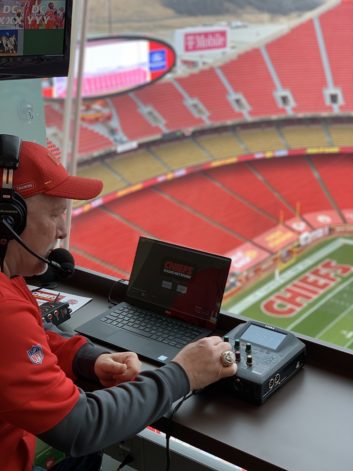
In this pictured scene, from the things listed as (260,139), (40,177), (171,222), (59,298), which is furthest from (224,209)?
(40,177)

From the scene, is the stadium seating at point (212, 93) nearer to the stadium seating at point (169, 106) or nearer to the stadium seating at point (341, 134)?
the stadium seating at point (169, 106)

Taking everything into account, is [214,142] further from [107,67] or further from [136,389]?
[136,389]

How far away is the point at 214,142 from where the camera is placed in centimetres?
1374

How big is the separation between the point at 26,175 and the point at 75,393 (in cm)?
39

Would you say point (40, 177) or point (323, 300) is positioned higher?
point (40, 177)

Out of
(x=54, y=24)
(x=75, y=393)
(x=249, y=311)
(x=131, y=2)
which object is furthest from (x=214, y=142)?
(x=75, y=393)

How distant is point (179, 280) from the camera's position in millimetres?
1517

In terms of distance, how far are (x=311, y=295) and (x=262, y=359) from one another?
33.3 feet

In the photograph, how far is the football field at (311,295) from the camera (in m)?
10.1

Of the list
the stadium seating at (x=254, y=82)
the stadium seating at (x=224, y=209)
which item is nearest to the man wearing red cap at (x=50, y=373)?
the stadium seating at (x=224, y=209)

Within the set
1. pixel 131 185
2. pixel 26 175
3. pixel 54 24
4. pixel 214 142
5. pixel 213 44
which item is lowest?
pixel 131 185

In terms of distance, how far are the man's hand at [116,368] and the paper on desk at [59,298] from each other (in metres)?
0.43

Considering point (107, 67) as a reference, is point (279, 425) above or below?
below

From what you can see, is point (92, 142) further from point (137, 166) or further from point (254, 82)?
point (254, 82)
